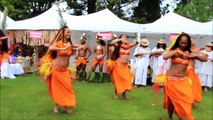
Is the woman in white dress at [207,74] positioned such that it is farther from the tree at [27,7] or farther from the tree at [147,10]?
the tree at [147,10]

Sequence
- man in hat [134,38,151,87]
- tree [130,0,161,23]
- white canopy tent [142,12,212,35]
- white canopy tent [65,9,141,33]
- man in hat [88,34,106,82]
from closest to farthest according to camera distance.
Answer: man in hat [134,38,151,87] < white canopy tent [142,12,212,35] < man in hat [88,34,106,82] < white canopy tent [65,9,141,33] < tree [130,0,161,23]

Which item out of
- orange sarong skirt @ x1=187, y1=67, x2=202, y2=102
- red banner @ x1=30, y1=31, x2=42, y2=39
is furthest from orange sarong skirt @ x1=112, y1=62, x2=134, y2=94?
red banner @ x1=30, y1=31, x2=42, y2=39

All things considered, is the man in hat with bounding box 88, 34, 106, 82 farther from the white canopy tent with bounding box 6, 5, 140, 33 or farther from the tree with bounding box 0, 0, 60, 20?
the tree with bounding box 0, 0, 60, 20

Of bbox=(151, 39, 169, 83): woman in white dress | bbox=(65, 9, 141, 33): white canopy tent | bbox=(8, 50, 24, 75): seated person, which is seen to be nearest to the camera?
bbox=(151, 39, 169, 83): woman in white dress

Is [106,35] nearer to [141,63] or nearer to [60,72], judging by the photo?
[141,63]

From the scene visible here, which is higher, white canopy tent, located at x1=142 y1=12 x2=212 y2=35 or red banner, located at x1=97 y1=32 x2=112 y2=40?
white canopy tent, located at x1=142 y1=12 x2=212 y2=35

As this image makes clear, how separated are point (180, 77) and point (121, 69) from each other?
3157 millimetres

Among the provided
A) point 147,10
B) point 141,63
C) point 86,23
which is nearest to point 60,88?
point 141,63

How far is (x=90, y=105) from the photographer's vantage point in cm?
808

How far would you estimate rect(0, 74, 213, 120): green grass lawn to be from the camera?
271 inches

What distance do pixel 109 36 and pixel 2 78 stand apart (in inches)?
147

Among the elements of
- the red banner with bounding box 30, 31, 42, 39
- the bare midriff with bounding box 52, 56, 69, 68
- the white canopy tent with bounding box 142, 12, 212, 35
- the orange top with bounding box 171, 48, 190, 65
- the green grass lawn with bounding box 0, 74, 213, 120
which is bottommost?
the green grass lawn with bounding box 0, 74, 213, 120

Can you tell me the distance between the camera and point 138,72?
12.0 metres

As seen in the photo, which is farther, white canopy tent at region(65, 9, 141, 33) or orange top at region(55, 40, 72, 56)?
white canopy tent at region(65, 9, 141, 33)
